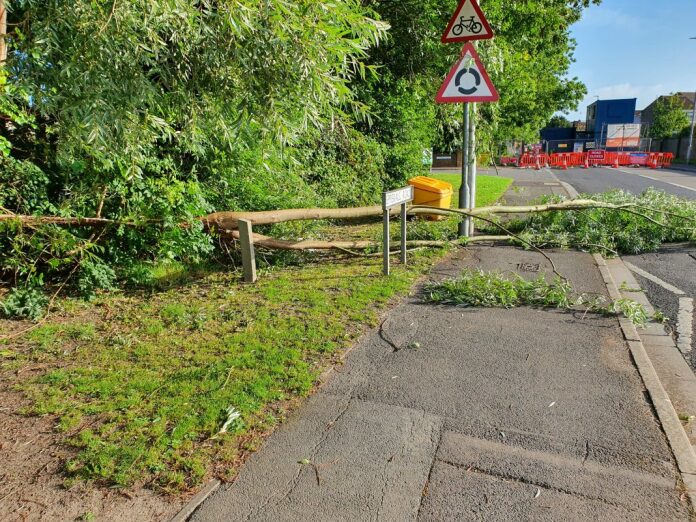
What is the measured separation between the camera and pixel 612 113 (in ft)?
153

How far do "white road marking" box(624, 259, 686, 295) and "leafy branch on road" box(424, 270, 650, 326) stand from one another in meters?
1.01

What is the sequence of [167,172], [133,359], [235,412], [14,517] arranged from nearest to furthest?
[14,517]
[235,412]
[133,359]
[167,172]

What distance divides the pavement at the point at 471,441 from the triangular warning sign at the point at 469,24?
4.51 metres

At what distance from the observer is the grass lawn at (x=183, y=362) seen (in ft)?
8.84

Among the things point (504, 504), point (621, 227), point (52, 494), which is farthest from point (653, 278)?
point (52, 494)

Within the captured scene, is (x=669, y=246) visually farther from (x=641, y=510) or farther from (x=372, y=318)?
(x=641, y=510)

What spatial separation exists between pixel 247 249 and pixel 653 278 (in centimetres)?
536

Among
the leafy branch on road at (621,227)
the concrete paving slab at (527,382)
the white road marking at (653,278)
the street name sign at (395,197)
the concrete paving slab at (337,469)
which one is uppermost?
the street name sign at (395,197)

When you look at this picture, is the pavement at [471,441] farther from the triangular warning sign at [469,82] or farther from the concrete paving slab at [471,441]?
the triangular warning sign at [469,82]

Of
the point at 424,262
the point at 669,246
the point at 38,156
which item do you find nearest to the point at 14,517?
the point at 38,156

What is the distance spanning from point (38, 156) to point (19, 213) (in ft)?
2.34

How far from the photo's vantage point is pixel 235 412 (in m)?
3.03

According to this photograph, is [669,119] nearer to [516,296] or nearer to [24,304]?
[516,296]

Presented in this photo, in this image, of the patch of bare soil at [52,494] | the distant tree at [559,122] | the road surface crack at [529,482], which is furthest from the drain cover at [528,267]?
the distant tree at [559,122]
